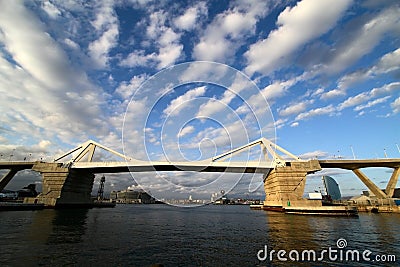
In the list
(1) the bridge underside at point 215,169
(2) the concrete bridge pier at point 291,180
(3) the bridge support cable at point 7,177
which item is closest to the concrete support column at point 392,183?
(1) the bridge underside at point 215,169

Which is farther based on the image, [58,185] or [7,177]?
[7,177]

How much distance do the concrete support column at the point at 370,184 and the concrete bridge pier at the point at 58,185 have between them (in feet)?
373

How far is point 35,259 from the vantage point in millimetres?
14961

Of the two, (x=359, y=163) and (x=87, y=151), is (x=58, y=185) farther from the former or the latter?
(x=359, y=163)

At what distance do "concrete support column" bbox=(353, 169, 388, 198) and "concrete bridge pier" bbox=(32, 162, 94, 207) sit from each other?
114 metres

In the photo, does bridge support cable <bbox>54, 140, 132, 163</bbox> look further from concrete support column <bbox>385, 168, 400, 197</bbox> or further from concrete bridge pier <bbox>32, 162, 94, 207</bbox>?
concrete support column <bbox>385, 168, 400, 197</bbox>

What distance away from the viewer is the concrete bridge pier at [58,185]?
256ft

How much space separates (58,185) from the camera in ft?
267

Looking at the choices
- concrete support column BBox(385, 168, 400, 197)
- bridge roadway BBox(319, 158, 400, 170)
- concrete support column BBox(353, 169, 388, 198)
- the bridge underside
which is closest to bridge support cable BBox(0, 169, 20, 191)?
the bridge underside

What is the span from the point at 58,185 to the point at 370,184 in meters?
118

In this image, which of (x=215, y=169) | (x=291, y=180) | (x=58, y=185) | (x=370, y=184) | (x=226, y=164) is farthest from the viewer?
(x=215, y=169)

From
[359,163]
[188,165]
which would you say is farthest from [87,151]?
[359,163]

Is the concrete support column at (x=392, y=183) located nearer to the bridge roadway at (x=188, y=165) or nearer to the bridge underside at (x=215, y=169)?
the bridge underside at (x=215, y=169)

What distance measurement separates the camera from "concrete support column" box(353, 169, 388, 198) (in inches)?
3356
